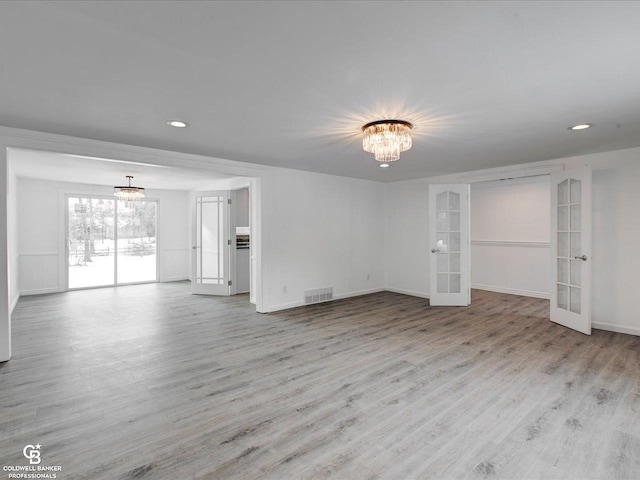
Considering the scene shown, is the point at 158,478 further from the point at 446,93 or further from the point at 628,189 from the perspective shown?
the point at 628,189

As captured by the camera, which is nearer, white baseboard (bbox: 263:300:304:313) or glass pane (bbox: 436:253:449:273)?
white baseboard (bbox: 263:300:304:313)

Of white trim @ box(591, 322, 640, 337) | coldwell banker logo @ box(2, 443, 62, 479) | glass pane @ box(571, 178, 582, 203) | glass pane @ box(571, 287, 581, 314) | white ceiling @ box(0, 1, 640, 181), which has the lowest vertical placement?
coldwell banker logo @ box(2, 443, 62, 479)

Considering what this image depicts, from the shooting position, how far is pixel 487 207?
7.51 m

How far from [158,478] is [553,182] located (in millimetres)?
5828

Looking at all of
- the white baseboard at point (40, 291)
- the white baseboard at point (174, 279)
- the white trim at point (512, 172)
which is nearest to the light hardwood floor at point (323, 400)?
the white trim at point (512, 172)

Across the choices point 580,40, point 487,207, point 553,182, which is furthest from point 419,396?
point 487,207

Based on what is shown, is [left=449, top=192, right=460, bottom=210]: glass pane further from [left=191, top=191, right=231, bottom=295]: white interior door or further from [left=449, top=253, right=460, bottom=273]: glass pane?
[left=191, top=191, right=231, bottom=295]: white interior door

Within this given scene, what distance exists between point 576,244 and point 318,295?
4.14 m

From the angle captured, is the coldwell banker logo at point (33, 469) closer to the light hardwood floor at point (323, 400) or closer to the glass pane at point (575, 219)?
the light hardwood floor at point (323, 400)

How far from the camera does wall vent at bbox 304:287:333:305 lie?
610cm

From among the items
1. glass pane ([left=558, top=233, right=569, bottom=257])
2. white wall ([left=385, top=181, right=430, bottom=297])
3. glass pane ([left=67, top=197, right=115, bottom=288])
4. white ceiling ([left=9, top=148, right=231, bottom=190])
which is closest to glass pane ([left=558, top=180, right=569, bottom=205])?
glass pane ([left=558, top=233, right=569, bottom=257])

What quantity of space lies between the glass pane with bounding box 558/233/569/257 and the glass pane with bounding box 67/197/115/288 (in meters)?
9.36

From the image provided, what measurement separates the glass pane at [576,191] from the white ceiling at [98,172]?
5838 mm

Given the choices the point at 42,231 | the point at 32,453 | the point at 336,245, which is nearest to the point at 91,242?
the point at 42,231
